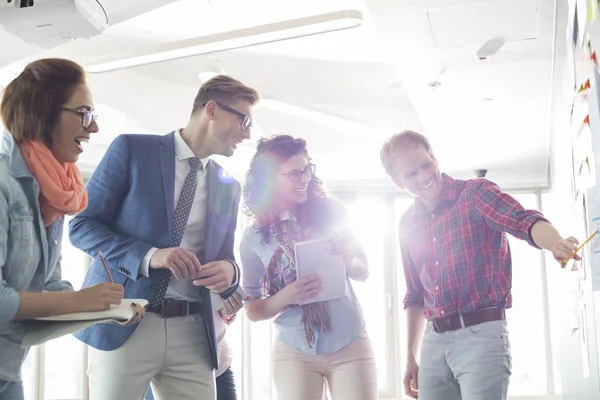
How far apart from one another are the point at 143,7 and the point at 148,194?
1.37m

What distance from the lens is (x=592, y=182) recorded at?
1.63 meters

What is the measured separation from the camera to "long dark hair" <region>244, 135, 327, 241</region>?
2336 mm

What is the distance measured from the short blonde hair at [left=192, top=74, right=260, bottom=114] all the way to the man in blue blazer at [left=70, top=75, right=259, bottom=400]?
96 mm

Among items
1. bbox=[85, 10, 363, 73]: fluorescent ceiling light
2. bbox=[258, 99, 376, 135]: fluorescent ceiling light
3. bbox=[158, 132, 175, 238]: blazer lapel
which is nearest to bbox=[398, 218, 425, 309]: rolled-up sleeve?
bbox=[158, 132, 175, 238]: blazer lapel

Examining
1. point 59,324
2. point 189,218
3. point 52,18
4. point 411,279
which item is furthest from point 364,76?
point 59,324

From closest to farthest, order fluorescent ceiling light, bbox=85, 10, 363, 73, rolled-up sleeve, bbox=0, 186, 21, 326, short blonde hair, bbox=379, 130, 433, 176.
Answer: rolled-up sleeve, bbox=0, 186, 21, 326
short blonde hair, bbox=379, 130, 433, 176
fluorescent ceiling light, bbox=85, 10, 363, 73

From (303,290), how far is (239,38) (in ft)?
4.76

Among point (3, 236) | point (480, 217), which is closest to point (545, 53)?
point (480, 217)

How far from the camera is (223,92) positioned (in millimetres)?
2111

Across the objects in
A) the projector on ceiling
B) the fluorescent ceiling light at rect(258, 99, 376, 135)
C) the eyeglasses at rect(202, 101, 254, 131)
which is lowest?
the eyeglasses at rect(202, 101, 254, 131)

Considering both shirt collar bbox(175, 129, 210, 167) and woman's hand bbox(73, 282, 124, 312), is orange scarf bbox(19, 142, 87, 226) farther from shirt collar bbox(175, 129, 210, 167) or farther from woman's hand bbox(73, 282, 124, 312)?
shirt collar bbox(175, 129, 210, 167)

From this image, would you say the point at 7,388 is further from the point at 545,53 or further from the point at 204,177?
the point at 545,53

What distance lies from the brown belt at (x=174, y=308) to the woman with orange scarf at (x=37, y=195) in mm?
278

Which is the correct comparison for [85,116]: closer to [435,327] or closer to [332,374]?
[332,374]
